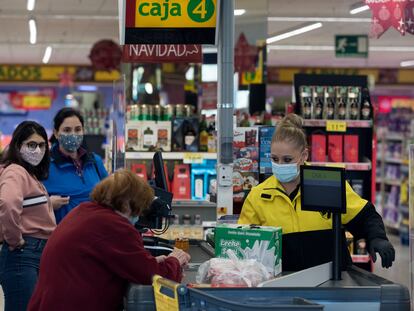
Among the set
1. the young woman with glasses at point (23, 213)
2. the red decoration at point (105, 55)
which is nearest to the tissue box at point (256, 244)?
the young woman with glasses at point (23, 213)

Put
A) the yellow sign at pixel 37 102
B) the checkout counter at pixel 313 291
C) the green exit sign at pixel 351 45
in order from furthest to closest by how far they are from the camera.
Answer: the yellow sign at pixel 37 102, the green exit sign at pixel 351 45, the checkout counter at pixel 313 291

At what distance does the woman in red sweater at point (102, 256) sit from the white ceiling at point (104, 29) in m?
9.59

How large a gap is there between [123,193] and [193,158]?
5133 mm

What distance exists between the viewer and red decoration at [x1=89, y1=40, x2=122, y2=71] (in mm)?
18609

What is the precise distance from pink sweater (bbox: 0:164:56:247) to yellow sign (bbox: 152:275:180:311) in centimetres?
218

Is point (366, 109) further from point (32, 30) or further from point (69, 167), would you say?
point (32, 30)

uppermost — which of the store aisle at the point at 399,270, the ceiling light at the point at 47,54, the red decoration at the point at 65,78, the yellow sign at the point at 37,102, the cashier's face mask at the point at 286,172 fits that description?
the ceiling light at the point at 47,54

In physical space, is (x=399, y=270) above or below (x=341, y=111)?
below

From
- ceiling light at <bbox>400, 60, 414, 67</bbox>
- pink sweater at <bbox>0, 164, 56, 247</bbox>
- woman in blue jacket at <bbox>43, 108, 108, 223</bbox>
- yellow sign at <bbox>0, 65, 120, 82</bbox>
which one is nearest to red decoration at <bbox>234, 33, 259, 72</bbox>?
woman in blue jacket at <bbox>43, 108, 108, 223</bbox>

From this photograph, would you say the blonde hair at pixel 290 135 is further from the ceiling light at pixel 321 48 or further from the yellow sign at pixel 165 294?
the ceiling light at pixel 321 48

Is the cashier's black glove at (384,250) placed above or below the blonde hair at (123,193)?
below

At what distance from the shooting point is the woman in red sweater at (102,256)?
3.04 meters

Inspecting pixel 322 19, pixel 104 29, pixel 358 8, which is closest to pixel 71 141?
pixel 358 8

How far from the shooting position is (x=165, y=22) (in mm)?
5656
